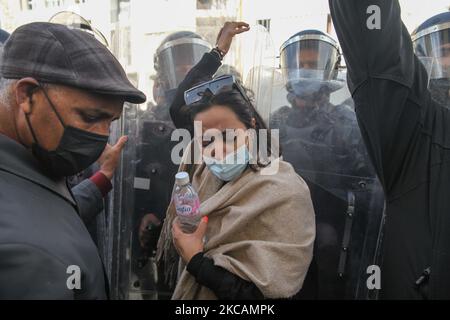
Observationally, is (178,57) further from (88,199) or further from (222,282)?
(222,282)

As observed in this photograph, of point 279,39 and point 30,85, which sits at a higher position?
point 279,39

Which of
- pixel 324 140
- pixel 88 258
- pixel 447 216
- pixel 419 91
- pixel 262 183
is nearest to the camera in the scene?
pixel 88 258

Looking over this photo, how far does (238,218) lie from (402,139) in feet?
2.21

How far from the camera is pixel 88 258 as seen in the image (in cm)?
103

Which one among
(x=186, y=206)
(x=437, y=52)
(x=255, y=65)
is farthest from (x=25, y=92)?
(x=437, y=52)

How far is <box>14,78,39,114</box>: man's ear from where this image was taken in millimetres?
1040

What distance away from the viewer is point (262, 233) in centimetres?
144

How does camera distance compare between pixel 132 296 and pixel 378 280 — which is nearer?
pixel 378 280

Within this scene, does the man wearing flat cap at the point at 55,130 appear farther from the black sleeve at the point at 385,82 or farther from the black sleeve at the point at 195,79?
the black sleeve at the point at 195,79

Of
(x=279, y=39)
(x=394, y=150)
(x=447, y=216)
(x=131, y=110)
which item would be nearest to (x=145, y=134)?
(x=131, y=110)

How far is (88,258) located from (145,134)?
1.33 meters

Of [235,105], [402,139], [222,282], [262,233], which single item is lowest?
[222,282]
